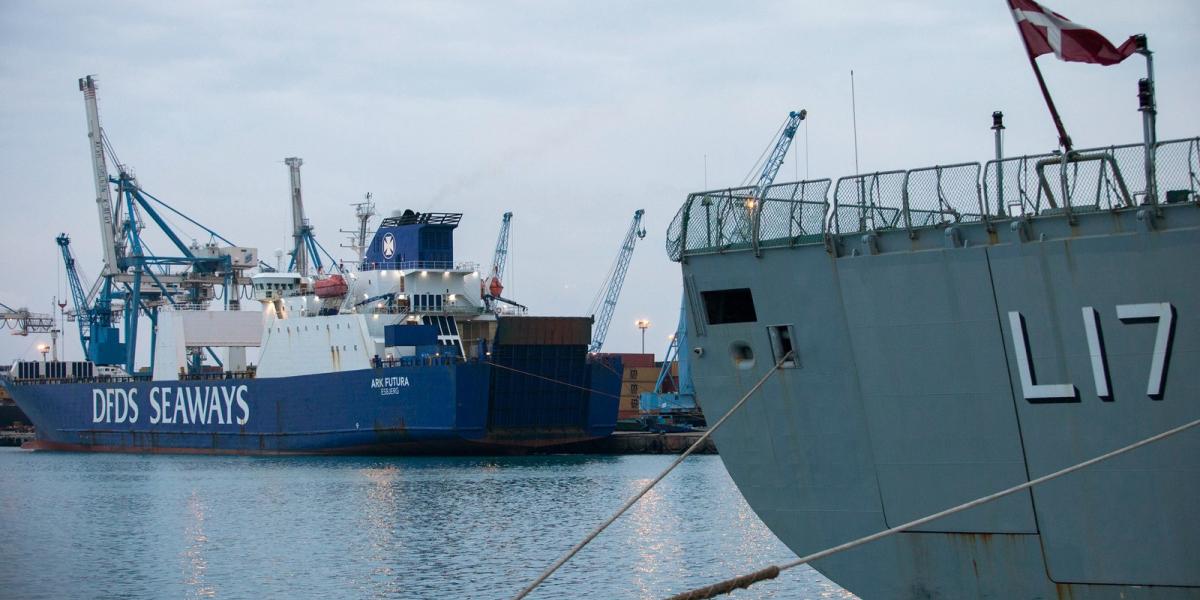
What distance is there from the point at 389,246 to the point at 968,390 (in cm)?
4871

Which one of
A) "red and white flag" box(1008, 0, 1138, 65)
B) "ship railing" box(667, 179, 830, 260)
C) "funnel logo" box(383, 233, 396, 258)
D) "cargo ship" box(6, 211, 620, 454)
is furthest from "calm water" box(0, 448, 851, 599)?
"funnel logo" box(383, 233, 396, 258)

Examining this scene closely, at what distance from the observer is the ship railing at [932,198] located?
13539 mm

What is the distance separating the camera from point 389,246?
201ft

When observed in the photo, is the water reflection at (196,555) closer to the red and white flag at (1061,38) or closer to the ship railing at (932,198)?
the ship railing at (932,198)

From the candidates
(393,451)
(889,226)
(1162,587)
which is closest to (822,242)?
(889,226)

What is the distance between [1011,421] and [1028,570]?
59.5 inches

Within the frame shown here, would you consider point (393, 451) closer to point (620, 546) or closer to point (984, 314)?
point (620, 546)

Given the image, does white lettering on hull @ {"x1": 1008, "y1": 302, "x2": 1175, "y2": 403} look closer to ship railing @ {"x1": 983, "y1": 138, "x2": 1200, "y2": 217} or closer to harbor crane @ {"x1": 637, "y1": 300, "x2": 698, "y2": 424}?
ship railing @ {"x1": 983, "y1": 138, "x2": 1200, "y2": 217}

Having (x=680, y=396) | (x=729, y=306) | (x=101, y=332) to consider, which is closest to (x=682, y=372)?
(x=680, y=396)

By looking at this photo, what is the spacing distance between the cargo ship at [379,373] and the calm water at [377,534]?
10.3ft

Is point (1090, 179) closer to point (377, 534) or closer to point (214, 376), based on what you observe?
point (377, 534)

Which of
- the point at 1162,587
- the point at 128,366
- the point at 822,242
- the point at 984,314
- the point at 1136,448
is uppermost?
the point at 128,366

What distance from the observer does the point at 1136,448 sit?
13094 millimetres

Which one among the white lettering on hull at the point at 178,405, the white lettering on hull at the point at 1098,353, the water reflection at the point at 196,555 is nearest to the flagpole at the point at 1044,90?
the white lettering on hull at the point at 1098,353
